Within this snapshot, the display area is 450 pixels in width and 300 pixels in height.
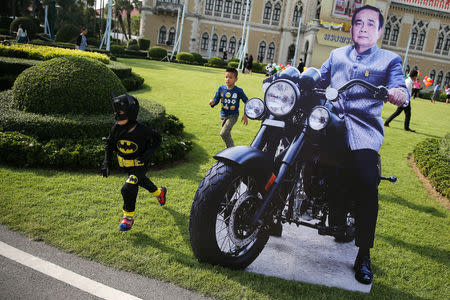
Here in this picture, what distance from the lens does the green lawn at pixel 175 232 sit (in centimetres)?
300

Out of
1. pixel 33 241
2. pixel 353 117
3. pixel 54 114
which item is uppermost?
pixel 353 117

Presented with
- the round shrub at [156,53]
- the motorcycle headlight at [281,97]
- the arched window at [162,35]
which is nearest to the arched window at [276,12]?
the arched window at [162,35]

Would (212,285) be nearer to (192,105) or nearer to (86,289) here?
(86,289)

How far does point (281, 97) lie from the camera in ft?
9.31

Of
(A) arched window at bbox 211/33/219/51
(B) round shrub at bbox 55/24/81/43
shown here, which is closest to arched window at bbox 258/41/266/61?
(A) arched window at bbox 211/33/219/51

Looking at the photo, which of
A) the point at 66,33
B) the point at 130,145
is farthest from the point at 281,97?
the point at 66,33

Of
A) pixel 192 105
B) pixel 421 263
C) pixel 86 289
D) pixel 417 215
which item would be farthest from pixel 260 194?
pixel 192 105

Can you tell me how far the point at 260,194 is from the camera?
9.71ft

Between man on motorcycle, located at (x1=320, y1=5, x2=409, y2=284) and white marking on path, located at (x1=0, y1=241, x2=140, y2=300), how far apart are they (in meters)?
2.02

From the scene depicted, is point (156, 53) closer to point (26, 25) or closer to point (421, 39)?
point (26, 25)

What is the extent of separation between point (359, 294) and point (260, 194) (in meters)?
1.23

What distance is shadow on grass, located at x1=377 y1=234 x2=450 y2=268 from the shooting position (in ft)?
12.9

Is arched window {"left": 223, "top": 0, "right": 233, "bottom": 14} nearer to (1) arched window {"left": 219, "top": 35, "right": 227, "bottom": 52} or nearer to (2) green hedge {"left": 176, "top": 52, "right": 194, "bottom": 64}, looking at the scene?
(1) arched window {"left": 219, "top": 35, "right": 227, "bottom": 52}

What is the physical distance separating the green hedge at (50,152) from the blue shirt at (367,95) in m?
3.67
